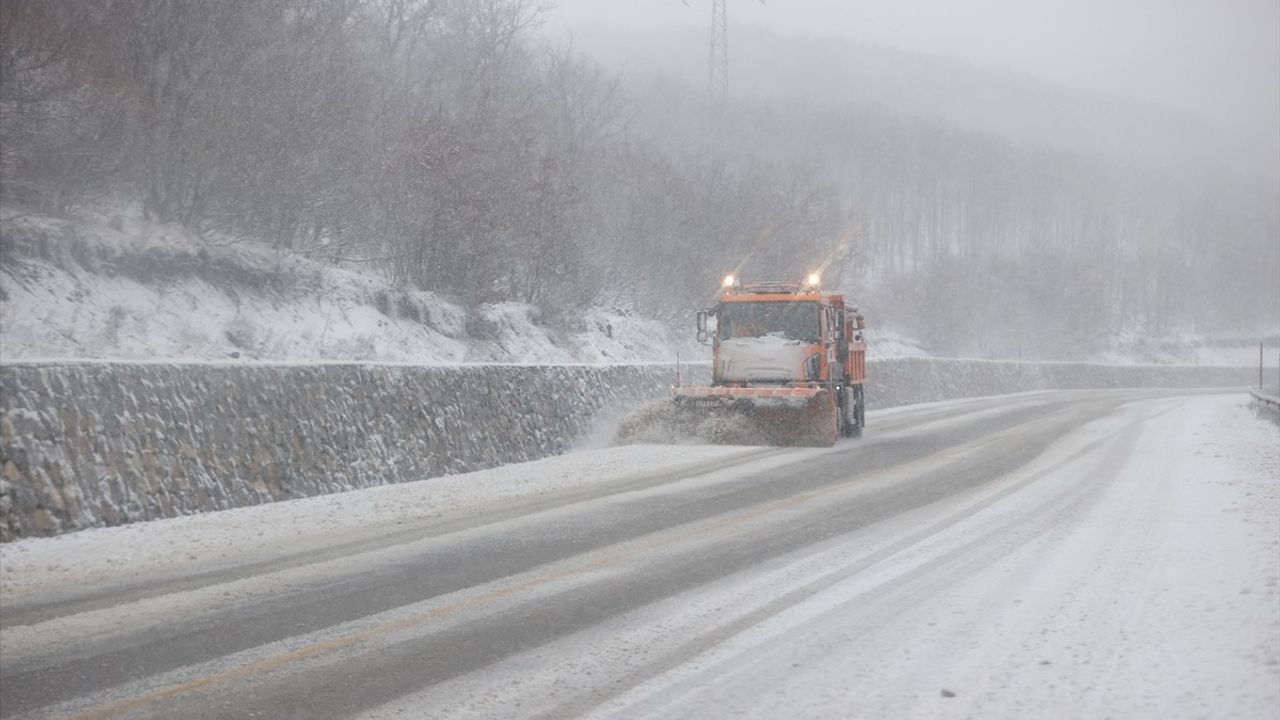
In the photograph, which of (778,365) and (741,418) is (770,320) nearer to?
(778,365)

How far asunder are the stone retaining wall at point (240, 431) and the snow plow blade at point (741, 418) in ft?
5.05

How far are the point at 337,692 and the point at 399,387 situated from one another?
941 cm

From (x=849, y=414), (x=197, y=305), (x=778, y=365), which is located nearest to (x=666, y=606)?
(x=778, y=365)

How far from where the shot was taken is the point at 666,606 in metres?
6.75

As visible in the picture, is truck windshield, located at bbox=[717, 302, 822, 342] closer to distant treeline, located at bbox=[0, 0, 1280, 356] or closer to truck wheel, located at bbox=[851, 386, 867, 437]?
truck wheel, located at bbox=[851, 386, 867, 437]

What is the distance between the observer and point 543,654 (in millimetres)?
5652

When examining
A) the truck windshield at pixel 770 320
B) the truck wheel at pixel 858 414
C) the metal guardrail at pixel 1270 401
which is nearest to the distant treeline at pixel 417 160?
the truck windshield at pixel 770 320

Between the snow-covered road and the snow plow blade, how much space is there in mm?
5886

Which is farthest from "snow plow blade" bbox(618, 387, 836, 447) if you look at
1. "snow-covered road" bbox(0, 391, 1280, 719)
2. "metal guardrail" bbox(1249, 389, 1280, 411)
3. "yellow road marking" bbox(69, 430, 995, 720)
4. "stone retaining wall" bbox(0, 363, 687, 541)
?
"metal guardrail" bbox(1249, 389, 1280, 411)

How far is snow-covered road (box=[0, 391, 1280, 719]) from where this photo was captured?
4.99 meters

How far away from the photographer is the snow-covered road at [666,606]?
16.4 ft

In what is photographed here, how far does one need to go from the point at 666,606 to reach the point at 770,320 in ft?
45.0

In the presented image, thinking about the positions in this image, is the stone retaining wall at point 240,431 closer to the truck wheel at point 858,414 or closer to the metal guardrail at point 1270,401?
the truck wheel at point 858,414

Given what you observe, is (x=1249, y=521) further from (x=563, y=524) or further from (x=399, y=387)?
(x=399, y=387)
